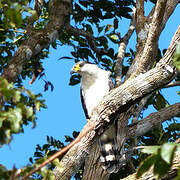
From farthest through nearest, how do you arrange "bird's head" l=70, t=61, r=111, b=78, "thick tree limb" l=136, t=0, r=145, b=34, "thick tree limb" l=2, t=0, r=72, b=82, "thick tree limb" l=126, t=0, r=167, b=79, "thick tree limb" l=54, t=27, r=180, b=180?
"bird's head" l=70, t=61, r=111, b=78, "thick tree limb" l=136, t=0, r=145, b=34, "thick tree limb" l=2, t=0, r=72, b=82, "thick tree limb" l=126, t=0, r=167, b=79, "thick tree limb" l=54, t=27, r=180, b=180

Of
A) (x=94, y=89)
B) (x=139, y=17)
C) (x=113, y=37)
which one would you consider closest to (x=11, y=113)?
(x=139, y=17)

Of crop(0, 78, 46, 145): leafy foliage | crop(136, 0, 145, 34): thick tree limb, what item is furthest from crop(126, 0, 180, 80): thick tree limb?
crop(0, 78, 46, 145): leafy foliage

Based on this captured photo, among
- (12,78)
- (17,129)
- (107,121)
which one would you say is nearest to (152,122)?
(107,121)

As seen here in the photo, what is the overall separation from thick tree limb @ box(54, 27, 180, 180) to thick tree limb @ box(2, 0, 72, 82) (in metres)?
1.18

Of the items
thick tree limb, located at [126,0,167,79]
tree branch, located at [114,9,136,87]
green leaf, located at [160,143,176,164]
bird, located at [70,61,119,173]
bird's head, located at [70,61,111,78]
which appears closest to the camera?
green leaf, located at [160,143,176,164]

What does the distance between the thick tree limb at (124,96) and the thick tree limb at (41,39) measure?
1182 millimetres

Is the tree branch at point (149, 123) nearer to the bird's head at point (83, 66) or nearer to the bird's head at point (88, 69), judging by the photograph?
the bird's head at point (88, 69)

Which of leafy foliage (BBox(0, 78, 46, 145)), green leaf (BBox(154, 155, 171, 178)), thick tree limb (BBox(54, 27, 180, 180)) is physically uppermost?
thick tree limb (BBox(54, 27, 180, 180))

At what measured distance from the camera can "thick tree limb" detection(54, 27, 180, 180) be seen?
316 cm

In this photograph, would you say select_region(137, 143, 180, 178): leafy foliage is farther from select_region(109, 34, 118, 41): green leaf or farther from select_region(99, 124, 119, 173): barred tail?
select_region(109, 34, 118, 41): green leaf

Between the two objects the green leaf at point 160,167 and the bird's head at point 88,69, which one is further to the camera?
the bird's head at point 88,69

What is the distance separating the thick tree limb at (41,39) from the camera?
13.0 feet

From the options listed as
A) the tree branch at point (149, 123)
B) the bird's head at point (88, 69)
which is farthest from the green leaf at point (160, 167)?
Answer: the bird's head at point (88, 69)

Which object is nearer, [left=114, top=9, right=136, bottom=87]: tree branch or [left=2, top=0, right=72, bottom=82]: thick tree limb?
[left=2, top=0, right=72, bottom=82]: thick tree limb
